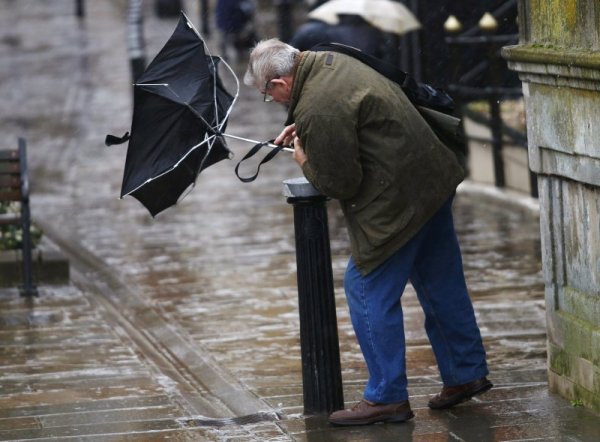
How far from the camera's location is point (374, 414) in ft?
19.9

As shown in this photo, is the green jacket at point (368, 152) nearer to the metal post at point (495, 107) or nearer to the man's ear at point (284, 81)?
the man's ear at point (284, 81)

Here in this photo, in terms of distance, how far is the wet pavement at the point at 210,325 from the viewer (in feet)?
20.6

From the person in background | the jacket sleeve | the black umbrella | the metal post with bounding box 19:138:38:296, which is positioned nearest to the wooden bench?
the metal post with bounding box 19:138:38:296

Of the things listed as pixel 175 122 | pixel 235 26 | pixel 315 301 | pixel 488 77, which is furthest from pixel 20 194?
pixel 235 26

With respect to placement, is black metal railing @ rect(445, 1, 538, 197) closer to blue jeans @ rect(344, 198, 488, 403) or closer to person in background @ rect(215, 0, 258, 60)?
blue jeans @ rect(344, 198, 488, 403)

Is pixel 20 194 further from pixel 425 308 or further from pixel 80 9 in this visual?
pixel 80 9

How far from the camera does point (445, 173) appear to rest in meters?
5.97

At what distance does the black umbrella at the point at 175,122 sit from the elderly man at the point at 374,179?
459 mm

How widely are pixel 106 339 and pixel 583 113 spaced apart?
3.76 m

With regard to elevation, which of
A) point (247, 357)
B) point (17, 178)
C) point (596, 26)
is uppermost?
point (596, 26)

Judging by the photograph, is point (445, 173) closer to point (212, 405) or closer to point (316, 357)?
point (316, 357)

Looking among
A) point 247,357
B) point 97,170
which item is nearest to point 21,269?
point 247,357

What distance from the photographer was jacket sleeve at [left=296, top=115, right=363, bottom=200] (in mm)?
5742

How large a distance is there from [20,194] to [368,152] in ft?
15.6
